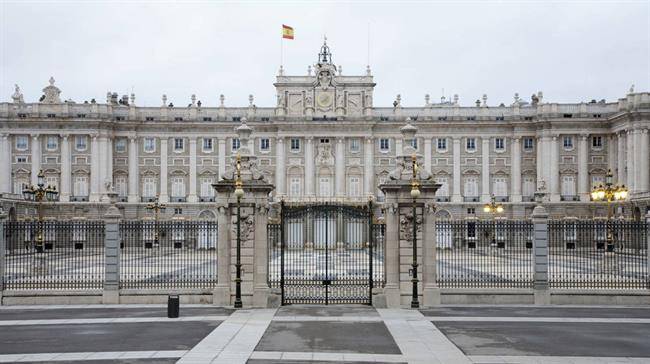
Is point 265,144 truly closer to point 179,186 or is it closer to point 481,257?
point 179,186

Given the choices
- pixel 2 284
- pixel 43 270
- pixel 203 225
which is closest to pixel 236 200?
pixel 203 225

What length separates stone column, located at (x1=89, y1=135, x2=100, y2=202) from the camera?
88312 millimetres

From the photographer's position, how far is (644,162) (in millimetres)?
81625

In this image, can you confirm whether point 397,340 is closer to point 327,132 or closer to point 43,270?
point 43,270

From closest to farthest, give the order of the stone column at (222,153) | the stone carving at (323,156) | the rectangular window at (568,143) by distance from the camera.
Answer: the rectangular window at (568,143)
the stone carving at (323,156)
the stone column at (222,153)

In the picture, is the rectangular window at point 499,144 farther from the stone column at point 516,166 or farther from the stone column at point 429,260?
the stone column at point 429,260

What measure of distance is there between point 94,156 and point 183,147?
35.6 feet

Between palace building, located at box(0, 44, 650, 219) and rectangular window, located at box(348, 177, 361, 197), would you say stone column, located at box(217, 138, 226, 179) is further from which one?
rectangular window, located at box(348, 177, 361, 197)

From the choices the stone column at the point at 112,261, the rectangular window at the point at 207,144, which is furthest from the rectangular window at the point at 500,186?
the stone column at the point at 112,261

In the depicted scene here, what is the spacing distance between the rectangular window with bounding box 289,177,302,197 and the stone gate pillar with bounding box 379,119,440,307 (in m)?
63.9

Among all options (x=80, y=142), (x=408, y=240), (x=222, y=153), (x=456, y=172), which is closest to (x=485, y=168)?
(x=456, y=172)

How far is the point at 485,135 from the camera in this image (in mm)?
90562

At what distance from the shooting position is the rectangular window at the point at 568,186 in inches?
3492

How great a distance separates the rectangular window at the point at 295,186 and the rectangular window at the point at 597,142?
120ft
